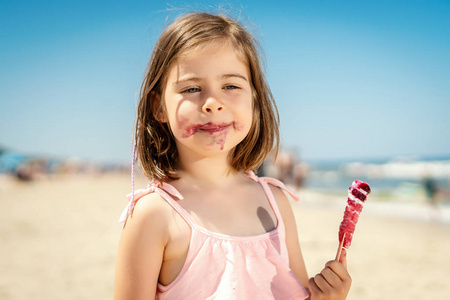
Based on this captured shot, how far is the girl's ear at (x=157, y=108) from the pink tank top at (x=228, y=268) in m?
0.28

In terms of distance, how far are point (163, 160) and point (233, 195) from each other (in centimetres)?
33

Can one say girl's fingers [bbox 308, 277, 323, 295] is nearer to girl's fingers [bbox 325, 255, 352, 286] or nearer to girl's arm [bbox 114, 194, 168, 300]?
girl's fingers [bbox 325, 255, 352, 286]

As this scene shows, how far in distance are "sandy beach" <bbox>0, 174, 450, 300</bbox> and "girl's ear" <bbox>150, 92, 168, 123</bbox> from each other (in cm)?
347

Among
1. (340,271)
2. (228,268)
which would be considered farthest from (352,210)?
(228,268)

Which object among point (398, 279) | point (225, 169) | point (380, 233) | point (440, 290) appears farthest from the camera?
point (380, 233)

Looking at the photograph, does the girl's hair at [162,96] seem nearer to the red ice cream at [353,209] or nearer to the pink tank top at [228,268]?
the pink tank top at [228,268]

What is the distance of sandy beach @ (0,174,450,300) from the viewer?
4.77 m

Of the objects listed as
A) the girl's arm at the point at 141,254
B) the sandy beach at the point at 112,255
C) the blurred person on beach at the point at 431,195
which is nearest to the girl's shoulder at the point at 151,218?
the girl's arm at the point at 141,254

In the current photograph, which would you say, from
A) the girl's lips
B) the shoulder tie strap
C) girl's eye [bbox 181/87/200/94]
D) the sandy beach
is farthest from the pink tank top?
the sandy beach

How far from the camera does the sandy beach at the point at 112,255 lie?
477 cm

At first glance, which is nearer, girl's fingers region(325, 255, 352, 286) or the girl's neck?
girl's fingers region(325, 255, 352, 286)

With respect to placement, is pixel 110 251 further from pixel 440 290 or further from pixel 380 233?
pixel 380 233

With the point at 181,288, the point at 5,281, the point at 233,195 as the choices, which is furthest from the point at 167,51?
the point at 5,281

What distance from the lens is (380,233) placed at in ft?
27.3
